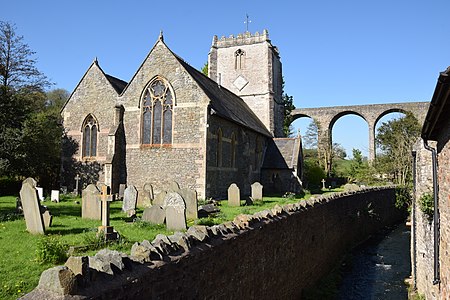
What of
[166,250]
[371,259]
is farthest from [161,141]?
[166,250]

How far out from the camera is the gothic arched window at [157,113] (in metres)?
18.3

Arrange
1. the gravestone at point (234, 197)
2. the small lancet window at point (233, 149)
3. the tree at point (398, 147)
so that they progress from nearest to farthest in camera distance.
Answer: the gravestone at point (234, 197)
the small lancet window at point (233, 149)
the tree at point (398, 147)

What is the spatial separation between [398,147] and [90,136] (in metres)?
23.9

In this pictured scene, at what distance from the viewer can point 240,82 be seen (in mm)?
31438

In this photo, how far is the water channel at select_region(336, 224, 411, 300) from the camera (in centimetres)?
1242

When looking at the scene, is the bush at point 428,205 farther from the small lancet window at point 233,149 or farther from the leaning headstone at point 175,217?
the small lancet window at point 233,149

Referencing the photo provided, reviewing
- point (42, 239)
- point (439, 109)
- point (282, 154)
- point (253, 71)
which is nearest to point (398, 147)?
point (282, 154)

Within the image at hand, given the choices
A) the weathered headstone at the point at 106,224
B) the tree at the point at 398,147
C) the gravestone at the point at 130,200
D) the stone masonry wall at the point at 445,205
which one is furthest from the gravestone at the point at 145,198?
the tree at the point at 398,147

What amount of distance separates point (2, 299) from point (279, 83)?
31198 millimetres

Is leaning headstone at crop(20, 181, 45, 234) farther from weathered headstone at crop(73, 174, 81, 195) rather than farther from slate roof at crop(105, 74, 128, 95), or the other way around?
slate roof at crop(105, 74, 128, 95)

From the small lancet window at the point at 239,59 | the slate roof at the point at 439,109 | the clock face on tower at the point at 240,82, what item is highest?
the small lancet window at the point at 239,59

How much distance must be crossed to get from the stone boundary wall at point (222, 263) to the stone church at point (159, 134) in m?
6.21

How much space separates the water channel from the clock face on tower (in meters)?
16.3

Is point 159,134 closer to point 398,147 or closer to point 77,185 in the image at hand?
point 77,185
